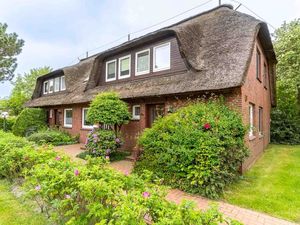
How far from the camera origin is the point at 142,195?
296 cm

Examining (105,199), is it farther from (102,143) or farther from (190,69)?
(190,69)

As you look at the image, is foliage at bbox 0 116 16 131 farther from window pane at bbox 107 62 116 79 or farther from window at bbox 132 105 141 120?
window at bbox 132 105 141 120

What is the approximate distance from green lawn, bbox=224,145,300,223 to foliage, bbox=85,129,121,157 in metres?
5.14

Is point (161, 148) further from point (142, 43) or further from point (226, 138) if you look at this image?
point (142, 43)

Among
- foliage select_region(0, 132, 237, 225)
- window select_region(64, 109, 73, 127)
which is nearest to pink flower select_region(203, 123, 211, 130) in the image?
foliage select_region(0, 132, 237, 225)

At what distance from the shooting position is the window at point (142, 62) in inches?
435

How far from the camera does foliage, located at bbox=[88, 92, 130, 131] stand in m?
9.35

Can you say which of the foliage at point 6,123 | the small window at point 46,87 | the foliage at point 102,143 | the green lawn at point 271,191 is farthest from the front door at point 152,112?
the foliage at point 6,123

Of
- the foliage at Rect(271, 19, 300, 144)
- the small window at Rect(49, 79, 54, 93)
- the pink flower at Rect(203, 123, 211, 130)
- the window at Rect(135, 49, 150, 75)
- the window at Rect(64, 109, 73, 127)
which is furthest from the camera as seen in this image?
the small window at Rect(49, 79, 54, 93)

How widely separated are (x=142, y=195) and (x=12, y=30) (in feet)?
90.6

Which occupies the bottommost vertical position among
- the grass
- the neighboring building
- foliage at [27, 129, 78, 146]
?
the grass

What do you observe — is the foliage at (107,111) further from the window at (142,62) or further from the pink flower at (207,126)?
the pink flower at (207,126)

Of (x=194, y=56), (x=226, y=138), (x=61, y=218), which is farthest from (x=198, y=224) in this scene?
(x=194, y=56)

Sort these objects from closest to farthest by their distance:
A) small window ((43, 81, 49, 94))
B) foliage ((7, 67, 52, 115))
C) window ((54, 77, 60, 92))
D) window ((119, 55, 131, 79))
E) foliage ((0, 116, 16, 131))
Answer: window ((119, 55, 131, 79)), window ((54, 77, 60, 92)), small window ((43, 81, 49, 94)), foliage ((0, 116, 16, 131)), foliage ((7, 67, 52, 115))
